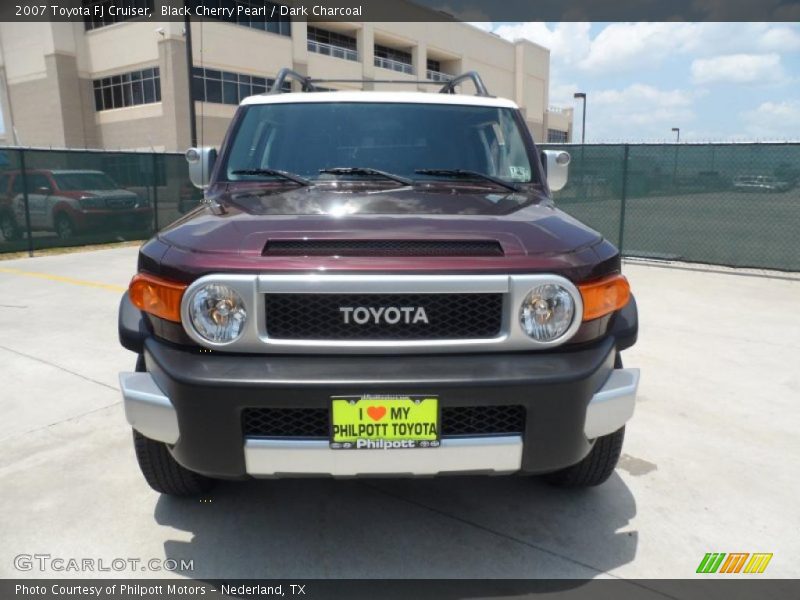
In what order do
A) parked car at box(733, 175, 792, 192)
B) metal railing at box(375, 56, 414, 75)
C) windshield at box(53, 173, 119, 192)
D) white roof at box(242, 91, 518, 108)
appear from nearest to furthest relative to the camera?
white roof at box(242, 91, 518, 108) < parked car at box(733, 175, 792, 192) < windshield at box(53, 173, 119, 192) < metal railing at box(375, 56, 414, 75)

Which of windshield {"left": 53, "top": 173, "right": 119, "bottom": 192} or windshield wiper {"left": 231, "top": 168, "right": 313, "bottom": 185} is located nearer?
windshield wiper {"left": 231, "top": 168, "right": 313, "bottom": 185}

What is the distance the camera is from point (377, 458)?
2.12 m


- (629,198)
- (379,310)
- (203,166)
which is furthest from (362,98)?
(629,198)

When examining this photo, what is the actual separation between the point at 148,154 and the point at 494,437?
1280 cm

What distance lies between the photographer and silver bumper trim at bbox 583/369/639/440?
7.24 ft

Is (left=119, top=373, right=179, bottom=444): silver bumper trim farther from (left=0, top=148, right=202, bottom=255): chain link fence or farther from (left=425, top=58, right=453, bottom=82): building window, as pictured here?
(left=425, top=58, right=453, bottom=82): building window

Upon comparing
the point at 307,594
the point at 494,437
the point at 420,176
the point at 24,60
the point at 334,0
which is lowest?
the point at 307,594

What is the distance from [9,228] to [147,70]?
23223 mm

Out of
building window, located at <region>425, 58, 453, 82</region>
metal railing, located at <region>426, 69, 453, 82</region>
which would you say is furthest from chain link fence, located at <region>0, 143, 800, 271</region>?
building window, located at <region>425, 58, 453, 82</region>

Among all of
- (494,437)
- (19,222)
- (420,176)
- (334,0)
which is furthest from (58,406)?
(334,0)

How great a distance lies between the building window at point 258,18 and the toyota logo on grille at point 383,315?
103ft

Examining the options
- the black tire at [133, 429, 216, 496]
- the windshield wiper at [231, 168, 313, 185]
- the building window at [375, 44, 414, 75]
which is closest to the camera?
the black tire at [133, 429, 216, 496]

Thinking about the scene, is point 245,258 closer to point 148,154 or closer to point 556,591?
point 556,591

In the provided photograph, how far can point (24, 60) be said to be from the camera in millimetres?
34875
